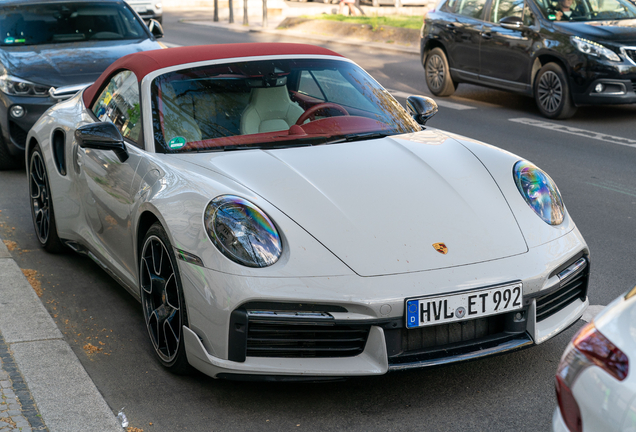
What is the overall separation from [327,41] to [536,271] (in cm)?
1923

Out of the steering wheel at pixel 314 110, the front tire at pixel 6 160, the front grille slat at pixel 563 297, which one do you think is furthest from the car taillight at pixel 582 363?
the front tire at pixel 6 160

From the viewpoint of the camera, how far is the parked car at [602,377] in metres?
1.80

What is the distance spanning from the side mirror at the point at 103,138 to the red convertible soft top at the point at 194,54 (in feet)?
1.30

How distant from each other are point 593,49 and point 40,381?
834 cm

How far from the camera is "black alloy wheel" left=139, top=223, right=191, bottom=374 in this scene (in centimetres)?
340

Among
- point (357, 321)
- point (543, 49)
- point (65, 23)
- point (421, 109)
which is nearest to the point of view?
point (357, 321)

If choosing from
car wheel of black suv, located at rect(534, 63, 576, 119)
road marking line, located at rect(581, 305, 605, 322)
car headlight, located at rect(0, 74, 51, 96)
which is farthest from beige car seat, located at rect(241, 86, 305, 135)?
car wheel of black suv, located at rect(534, 63, 576, 119)

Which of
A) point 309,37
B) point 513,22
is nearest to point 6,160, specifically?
point 513,22

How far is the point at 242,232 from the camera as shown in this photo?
3.22m

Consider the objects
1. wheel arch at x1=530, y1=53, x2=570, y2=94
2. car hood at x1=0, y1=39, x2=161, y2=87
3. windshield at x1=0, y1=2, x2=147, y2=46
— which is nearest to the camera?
car hood at x1=0, y1=39, x2=161, y2=87

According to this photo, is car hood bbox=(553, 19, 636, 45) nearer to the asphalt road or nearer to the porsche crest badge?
the asphalt road

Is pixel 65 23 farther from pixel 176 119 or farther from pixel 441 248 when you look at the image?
pixel 441 248

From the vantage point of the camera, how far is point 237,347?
3.08 m

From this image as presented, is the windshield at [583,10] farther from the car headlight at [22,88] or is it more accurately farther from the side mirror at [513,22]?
the car headlight at [22,88]
